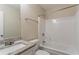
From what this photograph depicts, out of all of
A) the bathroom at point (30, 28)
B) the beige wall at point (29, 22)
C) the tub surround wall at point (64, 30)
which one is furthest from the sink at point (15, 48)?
the tub surround wall at point (64, 30)

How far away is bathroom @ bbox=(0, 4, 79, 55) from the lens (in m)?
1.11

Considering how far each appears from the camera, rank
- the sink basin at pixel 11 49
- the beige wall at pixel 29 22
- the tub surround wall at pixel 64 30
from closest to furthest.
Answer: the sink basin at pixel 11 49, the beige wall at pixel 29 22, the tub surround wall at pixel 64 30

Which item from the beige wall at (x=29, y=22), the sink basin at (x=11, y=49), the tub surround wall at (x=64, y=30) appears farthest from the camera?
the tub surround wall at (x=64, y=30)

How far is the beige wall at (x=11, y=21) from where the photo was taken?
1125 mm

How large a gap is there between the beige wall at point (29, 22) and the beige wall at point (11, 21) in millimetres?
81

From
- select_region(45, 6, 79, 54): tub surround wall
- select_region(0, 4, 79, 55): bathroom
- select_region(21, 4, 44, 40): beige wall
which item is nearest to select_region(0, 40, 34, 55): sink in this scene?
select_region(0, 4, 79, 55): bathroom

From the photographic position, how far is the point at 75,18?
5.43 ft

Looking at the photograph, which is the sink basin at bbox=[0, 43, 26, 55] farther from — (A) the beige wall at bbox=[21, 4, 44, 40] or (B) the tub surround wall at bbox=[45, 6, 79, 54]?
(B) the tub surround wall at bbox=[45, 6, 79, 54]

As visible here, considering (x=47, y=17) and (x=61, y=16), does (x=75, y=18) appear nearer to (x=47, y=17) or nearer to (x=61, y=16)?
(x=61, y=16)

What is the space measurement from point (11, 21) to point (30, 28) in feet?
1.07

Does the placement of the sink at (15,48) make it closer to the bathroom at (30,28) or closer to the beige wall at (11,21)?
the bathroom at (30,28)

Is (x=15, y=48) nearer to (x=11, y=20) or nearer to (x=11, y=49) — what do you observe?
(x=11, y=49)

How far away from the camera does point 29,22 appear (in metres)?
1.26

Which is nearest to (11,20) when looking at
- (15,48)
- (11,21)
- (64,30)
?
(11,21)
